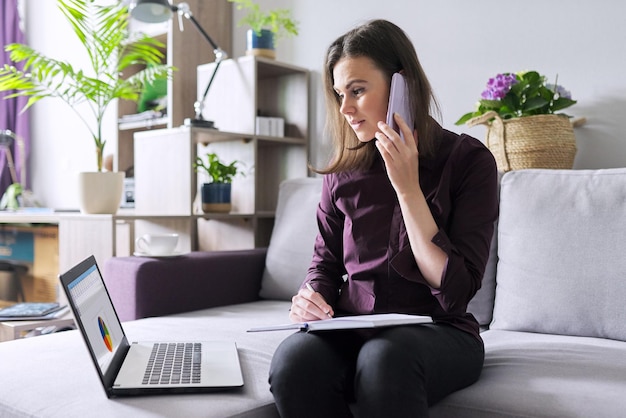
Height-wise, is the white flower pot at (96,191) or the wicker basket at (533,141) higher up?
the wicker basket at (533,141)

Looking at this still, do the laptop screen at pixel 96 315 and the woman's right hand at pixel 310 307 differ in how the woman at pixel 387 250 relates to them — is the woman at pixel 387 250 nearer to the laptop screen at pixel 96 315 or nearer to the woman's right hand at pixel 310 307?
the woman's right hand at pixel 310 307

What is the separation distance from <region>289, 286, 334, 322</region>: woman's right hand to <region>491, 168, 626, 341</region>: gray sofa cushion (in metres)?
0.61

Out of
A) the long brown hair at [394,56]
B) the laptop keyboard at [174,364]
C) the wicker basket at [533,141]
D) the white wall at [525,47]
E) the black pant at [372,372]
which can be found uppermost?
the white wall at [525,47]

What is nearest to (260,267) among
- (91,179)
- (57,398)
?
(91,179)

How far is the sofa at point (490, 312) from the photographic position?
1.10m

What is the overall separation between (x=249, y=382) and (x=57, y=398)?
0.34m

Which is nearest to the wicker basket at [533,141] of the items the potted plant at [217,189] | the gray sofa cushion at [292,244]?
the gray sofa cushion at [292,244]

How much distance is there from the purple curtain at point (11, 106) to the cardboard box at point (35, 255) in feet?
6.07

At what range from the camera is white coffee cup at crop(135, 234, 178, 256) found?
199 centimetres

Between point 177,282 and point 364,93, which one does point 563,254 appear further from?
point 177,282

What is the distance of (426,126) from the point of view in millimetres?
1341

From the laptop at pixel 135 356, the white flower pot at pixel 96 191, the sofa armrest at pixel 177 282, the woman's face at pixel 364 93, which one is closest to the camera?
the laptop at pixel 135 356

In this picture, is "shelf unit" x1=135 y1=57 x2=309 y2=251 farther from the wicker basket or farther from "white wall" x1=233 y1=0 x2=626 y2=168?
the wicker basket

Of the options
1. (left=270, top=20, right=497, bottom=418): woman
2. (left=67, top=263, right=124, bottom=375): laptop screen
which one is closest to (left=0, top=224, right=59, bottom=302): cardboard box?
(left=67, top=263, right=124, bottom=375): laptop screen
